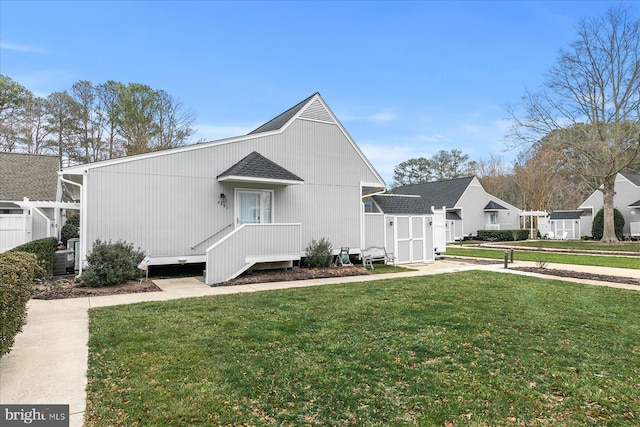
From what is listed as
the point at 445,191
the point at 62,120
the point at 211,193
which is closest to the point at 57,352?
the point at 211,193

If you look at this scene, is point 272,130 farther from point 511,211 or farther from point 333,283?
point 511,211

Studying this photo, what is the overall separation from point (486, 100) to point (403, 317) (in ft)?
86.0

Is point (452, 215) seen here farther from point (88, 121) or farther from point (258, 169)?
point (88, 121)

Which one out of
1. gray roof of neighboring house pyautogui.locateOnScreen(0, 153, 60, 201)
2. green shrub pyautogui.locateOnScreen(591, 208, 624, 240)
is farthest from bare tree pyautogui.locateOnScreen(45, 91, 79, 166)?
green shrub pyautogui.locateOnScreen(591, 208, 624, 240)

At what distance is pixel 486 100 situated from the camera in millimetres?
27531

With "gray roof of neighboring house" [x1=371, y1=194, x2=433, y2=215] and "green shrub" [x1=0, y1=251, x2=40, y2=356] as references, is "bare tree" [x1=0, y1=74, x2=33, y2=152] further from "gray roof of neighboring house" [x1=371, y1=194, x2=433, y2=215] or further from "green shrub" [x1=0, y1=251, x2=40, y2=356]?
"green shrub" [x1=0, y1=251, x2=40, y2=356]

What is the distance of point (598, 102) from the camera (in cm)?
2823

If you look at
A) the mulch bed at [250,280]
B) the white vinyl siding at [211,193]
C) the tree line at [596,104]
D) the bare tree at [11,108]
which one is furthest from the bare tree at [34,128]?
the tree line at [596,104]

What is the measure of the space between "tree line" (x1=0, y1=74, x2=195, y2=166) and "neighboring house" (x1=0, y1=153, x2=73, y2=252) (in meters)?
5.19

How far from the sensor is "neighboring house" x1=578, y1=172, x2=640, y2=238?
33500mm

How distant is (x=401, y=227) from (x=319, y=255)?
469cm

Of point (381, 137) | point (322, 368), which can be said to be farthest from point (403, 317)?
point (381, 137)

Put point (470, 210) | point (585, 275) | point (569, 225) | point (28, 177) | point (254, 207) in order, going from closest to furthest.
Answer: point (585, 275) < point (254, 207) < point (28, 177) < point (470, 210) < point (569, 225)

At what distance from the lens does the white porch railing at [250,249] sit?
10.4m
